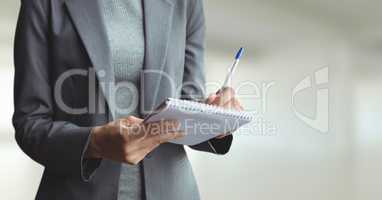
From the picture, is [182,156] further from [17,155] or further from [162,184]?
[17,155]

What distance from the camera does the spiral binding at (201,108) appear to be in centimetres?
46

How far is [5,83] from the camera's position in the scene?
1.17 m

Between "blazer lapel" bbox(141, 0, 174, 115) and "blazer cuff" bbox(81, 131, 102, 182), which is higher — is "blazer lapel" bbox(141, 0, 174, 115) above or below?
above

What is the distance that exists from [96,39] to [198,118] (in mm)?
158

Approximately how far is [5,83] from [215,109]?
2.70 feet

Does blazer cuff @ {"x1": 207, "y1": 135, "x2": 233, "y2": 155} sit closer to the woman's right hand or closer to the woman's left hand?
the woman's left hand

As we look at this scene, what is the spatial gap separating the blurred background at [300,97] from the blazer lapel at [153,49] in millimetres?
802

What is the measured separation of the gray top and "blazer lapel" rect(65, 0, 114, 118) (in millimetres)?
15

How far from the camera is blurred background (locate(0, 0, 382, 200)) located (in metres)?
1.47

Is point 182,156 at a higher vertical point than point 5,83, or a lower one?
lower

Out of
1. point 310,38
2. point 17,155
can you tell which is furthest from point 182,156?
point 310,38

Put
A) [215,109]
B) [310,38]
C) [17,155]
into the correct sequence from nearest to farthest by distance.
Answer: [215,109] < [17,155] < [310,38]
